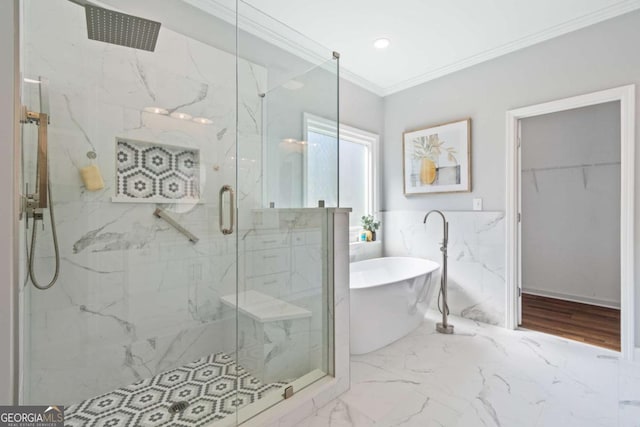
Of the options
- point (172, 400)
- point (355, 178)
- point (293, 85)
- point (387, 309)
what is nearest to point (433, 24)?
point (293, 85)

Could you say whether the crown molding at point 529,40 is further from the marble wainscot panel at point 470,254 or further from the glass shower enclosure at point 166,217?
the glass shower enclosure at point 166,217

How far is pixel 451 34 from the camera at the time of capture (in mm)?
2533

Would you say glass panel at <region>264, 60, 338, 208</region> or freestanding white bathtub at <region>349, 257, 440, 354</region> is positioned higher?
glass panel at <region>264, 60, 338, 208</region>

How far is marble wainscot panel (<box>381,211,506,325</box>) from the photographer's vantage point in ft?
9.20

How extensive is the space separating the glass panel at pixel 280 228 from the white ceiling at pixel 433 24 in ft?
1.14

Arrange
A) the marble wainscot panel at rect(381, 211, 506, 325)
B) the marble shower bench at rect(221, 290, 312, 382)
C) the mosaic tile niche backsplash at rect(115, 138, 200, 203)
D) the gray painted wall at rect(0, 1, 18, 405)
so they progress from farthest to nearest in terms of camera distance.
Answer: the marble wainscot panel at rect(381, 211, 506, 325) → the mosaic tile niche backsplash at rect(115, 138, 200, 203) → the marble shower bench at rect(221, 290, 312, 382) → the gray painted wall at rect(0, 1, 18, 405)

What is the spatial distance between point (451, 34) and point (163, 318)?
310 cm

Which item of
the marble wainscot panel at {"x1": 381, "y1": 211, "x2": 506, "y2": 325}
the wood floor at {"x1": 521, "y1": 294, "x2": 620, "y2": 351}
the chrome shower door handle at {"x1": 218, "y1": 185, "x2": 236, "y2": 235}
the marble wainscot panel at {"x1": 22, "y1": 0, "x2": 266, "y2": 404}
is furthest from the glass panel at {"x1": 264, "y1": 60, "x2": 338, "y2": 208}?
the wood floor at {"x1": 521, "y1": 294, "x2": 620, "y2": 351}

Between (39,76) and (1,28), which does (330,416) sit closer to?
(1,28)

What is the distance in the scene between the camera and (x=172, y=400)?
1709mm

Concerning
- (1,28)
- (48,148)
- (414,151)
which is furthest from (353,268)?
(1,28)

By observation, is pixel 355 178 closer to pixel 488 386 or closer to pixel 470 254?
pixel 470 254

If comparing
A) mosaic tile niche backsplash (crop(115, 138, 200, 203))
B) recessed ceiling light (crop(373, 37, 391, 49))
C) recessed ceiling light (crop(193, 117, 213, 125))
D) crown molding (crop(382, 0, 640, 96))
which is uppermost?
recessed ceiling light (crop(373, 37, 391, 49))

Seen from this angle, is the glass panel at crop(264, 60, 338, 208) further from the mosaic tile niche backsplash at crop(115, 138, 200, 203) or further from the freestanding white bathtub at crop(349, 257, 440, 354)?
the freestanding white bathtub at crop(349, 257, 440, 354)
